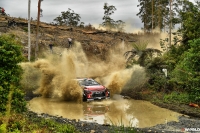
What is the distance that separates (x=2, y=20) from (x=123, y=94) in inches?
999

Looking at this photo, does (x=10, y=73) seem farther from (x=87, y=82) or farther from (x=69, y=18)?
(x=69, y=18)

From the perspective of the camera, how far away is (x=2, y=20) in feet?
134

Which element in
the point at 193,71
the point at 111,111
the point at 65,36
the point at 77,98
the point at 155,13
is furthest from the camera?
the point at 155,13

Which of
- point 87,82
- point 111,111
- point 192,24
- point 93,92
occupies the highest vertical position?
point 192,24

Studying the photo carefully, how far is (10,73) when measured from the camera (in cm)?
1157

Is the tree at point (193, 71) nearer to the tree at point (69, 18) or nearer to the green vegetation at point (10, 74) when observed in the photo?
the green vegetation at point (10, 74)

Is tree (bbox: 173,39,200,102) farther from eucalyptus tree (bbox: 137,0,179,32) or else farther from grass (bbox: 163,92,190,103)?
eucalyptus tree (bbox: 137,0,179,32)

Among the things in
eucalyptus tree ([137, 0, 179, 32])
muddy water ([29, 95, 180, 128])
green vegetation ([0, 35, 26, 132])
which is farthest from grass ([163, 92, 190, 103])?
eucalyptus tree ([137, 0, 179, 32])

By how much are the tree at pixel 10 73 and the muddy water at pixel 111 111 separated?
3513mm

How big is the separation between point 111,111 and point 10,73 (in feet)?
21.9

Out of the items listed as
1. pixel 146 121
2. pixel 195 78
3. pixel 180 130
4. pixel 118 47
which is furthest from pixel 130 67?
pixel 118 47

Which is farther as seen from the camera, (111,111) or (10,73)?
(111,111)

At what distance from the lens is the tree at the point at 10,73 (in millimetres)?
11438

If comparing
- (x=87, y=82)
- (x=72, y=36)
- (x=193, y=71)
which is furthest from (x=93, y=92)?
(x=72, y=36)
